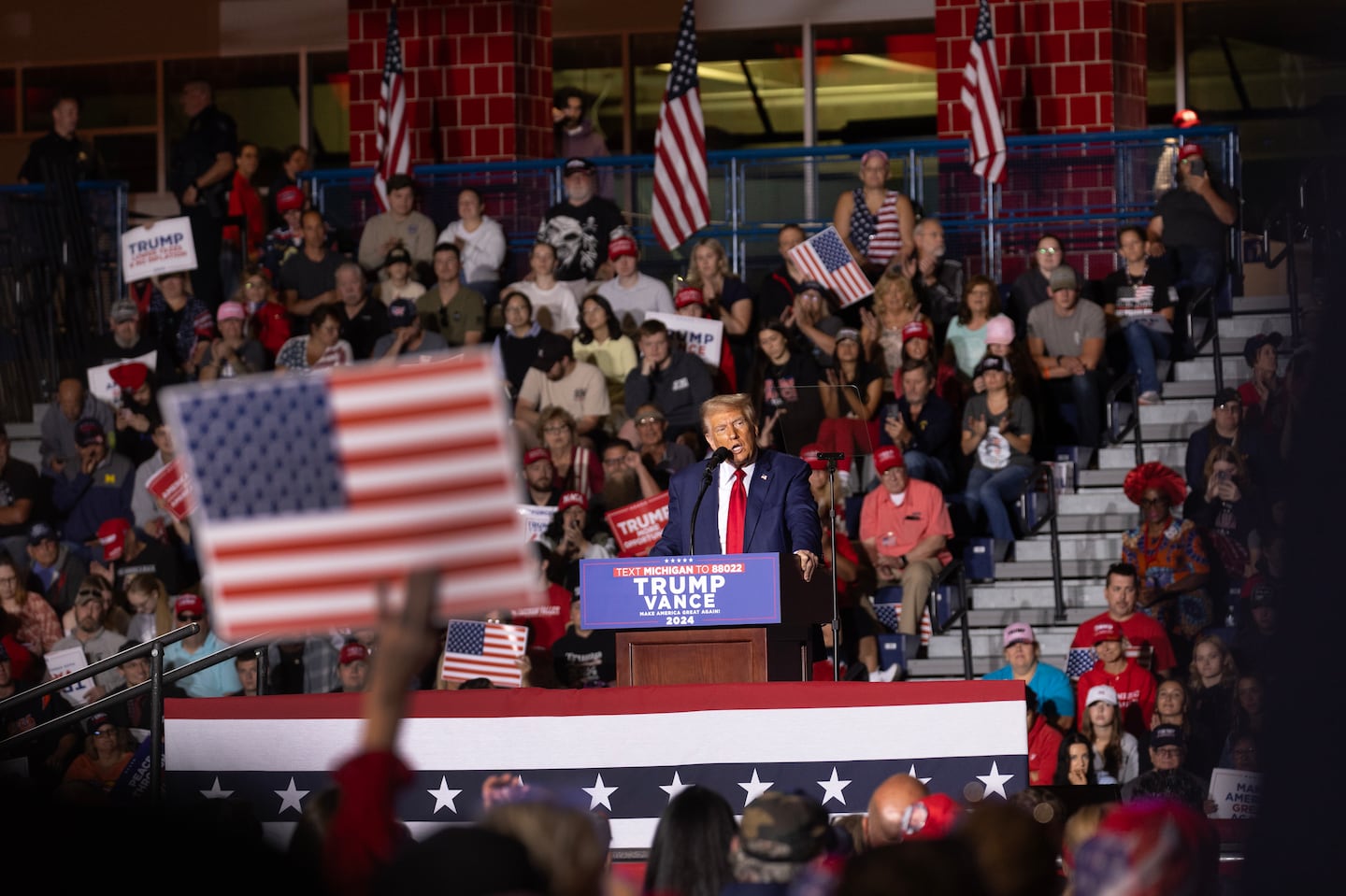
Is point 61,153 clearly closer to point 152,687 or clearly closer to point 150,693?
point 150,693

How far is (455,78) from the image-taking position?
18.4m

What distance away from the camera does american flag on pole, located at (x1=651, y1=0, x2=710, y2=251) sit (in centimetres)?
1617

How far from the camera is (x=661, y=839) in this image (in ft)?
15.8

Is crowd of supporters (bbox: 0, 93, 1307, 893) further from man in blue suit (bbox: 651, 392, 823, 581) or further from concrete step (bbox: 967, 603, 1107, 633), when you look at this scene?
man in blue suit (bbox: 651, 392, 823, 581)

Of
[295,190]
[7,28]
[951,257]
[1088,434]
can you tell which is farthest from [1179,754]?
[7,28]

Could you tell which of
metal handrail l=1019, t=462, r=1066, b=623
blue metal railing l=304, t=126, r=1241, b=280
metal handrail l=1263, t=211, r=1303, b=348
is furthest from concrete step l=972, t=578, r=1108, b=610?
blue metal railing l=304, t=126, r=1241, b=280

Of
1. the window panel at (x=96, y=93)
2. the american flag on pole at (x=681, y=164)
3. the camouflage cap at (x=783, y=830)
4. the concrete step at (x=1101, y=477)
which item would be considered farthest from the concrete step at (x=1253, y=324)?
the window panel at (x=96, y=93)

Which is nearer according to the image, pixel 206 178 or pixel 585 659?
pixel 585 659

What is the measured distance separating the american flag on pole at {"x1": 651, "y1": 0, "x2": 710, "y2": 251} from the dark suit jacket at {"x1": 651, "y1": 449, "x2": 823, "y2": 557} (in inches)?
312

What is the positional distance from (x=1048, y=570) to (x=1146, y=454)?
4.74 feet

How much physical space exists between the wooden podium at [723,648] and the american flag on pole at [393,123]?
382 inches

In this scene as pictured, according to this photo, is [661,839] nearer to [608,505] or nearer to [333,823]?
[333,823]

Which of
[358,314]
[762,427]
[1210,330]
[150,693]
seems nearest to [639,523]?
[762,427]

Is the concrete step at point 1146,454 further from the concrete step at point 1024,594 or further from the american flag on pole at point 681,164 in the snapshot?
the american flag on pole at point 681,164
